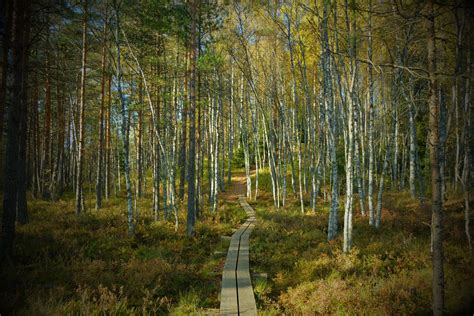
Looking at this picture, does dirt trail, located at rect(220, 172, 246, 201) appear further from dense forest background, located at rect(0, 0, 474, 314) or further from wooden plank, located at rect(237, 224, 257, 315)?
wooden plank, located at rect(237, 224, 257, 315)

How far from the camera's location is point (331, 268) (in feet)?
24.9

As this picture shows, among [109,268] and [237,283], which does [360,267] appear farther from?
[109,268]

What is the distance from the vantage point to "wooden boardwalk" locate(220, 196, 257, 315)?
540cm

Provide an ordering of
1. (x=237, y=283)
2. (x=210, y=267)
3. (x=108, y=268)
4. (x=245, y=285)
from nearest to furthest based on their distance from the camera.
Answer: (x=245, y=285) < (x=237, y=283) < (x=108, y=268) < (x=210, y=267)

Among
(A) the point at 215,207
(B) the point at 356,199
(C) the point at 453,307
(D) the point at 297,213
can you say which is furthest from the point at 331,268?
(B) the point at 356,199

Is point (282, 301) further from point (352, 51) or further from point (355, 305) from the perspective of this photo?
point (352, 51)

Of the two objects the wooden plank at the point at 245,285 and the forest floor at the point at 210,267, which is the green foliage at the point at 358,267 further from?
the wooden plank at the point at 245,285

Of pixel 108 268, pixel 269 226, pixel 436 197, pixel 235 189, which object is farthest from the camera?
pixel 235 189

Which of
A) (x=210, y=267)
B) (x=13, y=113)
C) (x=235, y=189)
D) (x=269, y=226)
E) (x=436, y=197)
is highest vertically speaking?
(x=13, y=113)

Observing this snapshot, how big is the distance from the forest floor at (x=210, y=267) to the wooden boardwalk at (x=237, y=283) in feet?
0.92

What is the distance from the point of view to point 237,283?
Answer: 6688 millimetres

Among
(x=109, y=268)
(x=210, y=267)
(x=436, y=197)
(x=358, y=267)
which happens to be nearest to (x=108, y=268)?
(x=109, y=268)

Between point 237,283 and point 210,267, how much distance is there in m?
1.74

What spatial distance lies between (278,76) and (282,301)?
1595 centimetres
